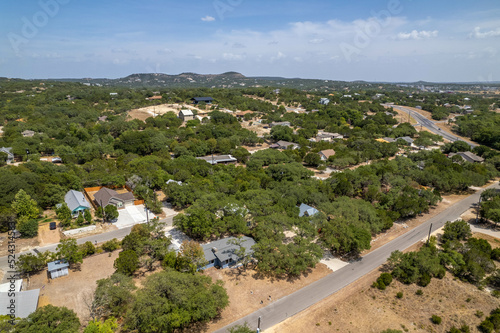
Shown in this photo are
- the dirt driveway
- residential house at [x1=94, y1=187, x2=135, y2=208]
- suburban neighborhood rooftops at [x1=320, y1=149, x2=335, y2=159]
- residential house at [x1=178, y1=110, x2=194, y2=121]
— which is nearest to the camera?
the dirt driveway

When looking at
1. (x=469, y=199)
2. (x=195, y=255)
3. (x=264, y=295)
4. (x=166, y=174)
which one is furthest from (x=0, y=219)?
(x=469, y=199)

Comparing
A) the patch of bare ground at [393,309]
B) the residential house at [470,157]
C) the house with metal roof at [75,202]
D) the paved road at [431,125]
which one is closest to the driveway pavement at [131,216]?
the house with metal roof at [75,202]

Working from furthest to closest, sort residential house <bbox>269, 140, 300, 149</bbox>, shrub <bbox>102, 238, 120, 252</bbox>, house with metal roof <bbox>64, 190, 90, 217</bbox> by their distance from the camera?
1. residential house <bbox>269, 140, 300, 149</bbox>
2. house with metal roof <bbox>64, 190, 90, 217</bbox>
3. shrub <bbox>102, 238, 120, 252</bbox>

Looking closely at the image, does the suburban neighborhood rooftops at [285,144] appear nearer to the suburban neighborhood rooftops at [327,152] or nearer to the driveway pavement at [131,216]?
the suburban neighborhood rooftops at [327,152]

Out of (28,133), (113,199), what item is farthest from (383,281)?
(28,133)

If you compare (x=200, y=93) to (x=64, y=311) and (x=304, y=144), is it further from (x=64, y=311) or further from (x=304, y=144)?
(x=64, y=311)

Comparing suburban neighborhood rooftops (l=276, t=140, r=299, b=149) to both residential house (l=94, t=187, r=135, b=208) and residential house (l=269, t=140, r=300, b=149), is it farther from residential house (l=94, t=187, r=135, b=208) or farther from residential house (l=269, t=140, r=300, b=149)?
residential house (l=94, t=187, r=135, b=208)

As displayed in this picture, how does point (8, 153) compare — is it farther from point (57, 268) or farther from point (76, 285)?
point (76, 285)

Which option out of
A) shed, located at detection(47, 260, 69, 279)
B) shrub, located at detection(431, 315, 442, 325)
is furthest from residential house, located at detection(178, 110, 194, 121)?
shrub, located at detection(431, 315, 442, 325)
